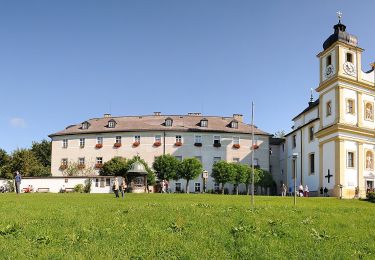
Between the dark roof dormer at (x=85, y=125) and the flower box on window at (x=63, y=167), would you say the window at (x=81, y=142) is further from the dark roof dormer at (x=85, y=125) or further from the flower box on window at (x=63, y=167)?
the flower box on window at (x=63, y=167)

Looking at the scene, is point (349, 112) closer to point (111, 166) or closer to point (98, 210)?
point (111, 166)

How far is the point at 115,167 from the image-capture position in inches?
2554

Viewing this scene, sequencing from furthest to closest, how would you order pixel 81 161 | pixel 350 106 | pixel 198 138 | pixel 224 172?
pixel 81 161 → pixel 198 138 → pixel 224 172 → pixel 350 106

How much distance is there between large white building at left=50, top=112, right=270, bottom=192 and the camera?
70500 millimetres

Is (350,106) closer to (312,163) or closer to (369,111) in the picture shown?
(369,111)

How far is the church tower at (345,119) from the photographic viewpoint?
5022 cm

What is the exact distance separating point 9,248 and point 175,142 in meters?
59.2

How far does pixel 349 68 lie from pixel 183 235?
45.3 meters

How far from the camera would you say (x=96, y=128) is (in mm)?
73938

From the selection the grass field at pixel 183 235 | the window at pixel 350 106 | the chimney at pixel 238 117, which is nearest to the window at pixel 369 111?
the window at pixel 350 106

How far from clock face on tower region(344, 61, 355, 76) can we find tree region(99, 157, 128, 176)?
32042mm

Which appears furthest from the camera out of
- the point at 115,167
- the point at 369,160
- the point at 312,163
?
the point at 115,167

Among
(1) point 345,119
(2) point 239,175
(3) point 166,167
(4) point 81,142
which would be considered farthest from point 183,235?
(4) point 81,142

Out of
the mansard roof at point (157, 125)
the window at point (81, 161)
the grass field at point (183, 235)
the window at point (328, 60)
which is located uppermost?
the window at point (328, 60)
